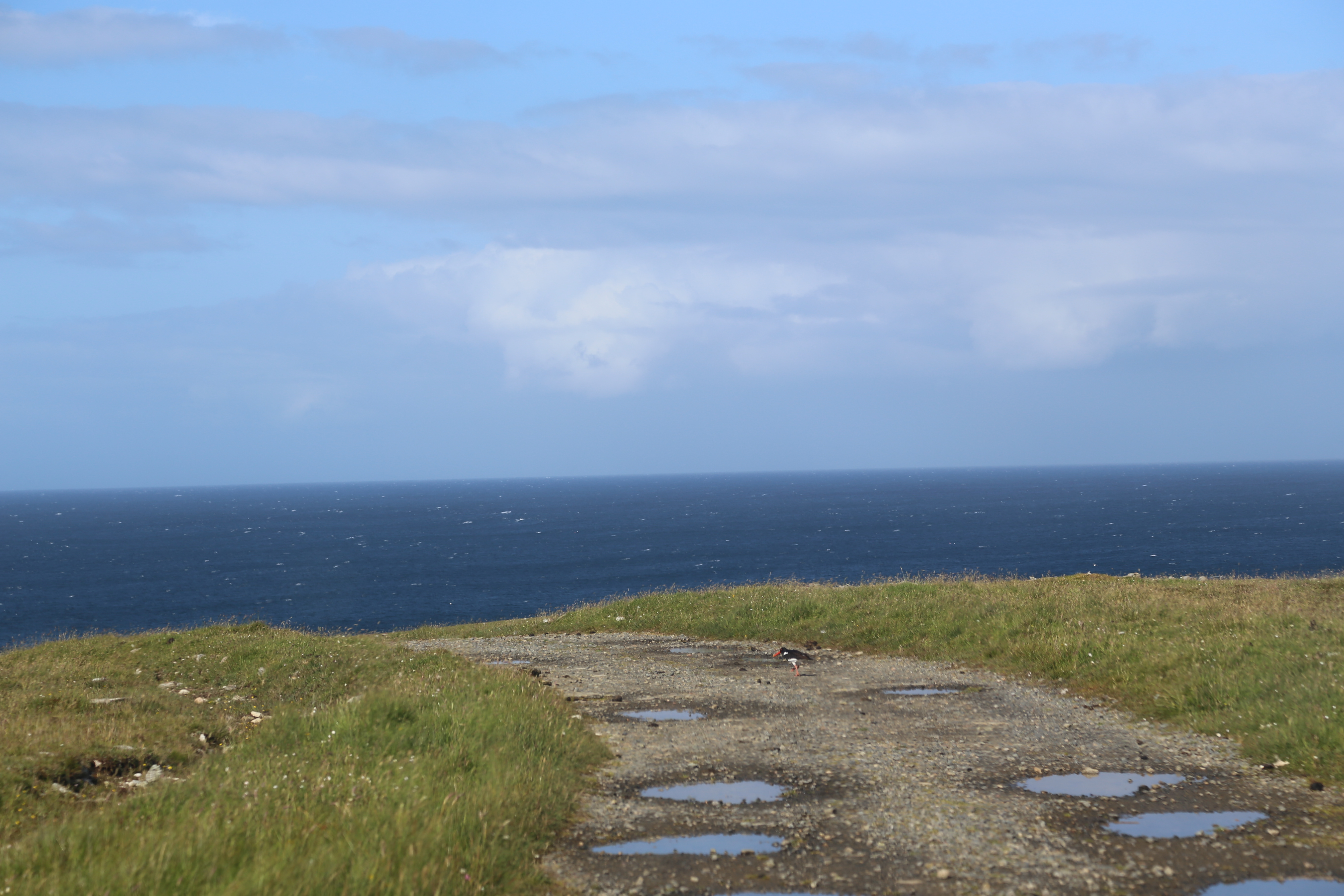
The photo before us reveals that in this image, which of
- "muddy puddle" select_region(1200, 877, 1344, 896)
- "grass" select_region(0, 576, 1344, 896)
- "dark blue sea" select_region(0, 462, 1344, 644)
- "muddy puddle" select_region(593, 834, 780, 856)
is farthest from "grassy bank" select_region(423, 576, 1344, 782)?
"dark blue sea" select_region(0, 462, 1344, 644)

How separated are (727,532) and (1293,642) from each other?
6309 inches

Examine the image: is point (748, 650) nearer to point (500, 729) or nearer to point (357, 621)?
point (500, 729)

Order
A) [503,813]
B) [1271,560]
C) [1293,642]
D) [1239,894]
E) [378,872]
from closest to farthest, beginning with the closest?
[378,872] → [1239,894] → [503,813] → [1293,642] → [1271,560]

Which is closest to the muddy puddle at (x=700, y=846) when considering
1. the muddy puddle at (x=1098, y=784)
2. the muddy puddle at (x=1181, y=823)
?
the muddy puddle at (x=1181, y=823)

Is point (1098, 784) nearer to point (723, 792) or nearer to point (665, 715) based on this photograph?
point (723, 792)

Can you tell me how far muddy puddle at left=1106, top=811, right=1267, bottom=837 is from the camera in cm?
852

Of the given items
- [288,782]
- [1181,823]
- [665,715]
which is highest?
[288,782]

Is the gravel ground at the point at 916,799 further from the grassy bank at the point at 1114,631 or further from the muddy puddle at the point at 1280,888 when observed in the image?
the grassy bank at the point at 1114,631

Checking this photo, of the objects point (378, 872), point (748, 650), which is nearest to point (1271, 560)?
point (748, 650)

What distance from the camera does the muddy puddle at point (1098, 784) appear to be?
9836 mm

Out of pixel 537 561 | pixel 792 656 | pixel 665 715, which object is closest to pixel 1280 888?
pixel 665 715

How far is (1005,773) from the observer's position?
10594 millimetres

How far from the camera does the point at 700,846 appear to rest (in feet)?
27.0

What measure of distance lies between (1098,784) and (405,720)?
27.4ft
